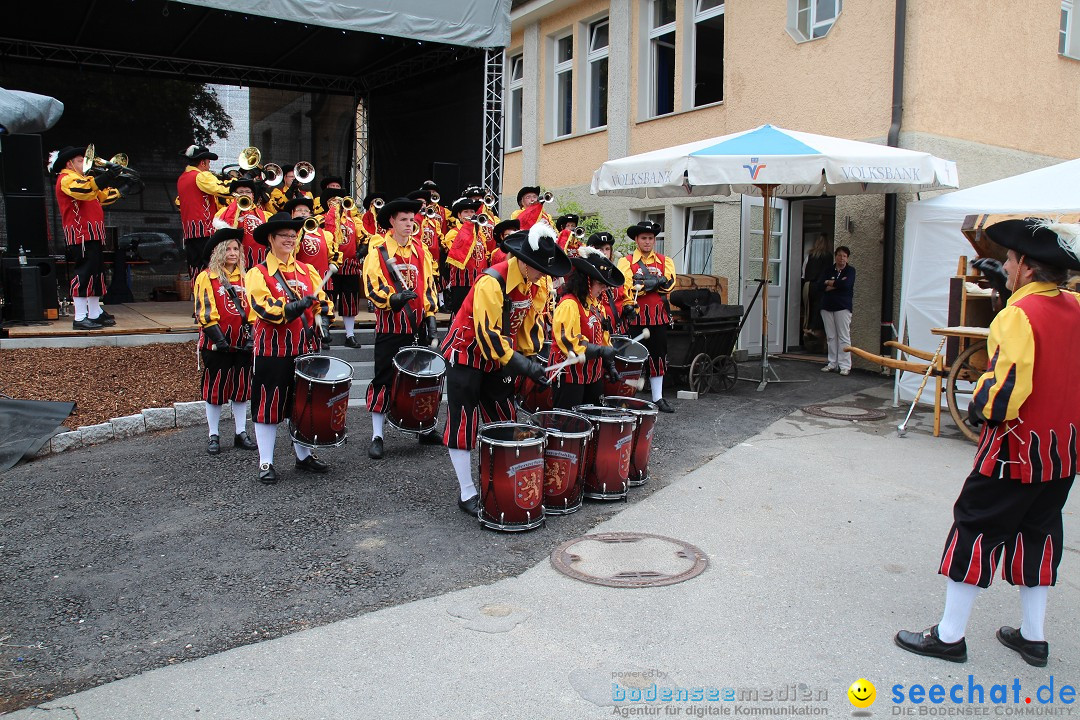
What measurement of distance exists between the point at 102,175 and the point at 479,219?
457 centimetres

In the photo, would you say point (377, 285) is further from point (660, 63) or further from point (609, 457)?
point (660, 63)

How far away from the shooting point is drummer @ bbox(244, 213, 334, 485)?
600 centimetres

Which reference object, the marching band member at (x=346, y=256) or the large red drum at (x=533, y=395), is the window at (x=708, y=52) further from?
the large red drum at (x=533, y=395)

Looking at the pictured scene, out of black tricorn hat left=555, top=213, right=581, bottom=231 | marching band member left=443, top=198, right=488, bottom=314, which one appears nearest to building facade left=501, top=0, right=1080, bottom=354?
black tricorn hat left=555, top=213, right=581, bottom=231

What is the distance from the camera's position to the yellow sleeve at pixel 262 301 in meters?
5.92

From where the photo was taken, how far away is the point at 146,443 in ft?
24.6

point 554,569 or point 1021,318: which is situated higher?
point 1021,318

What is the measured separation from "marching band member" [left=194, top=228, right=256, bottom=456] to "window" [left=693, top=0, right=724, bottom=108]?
9528 mm

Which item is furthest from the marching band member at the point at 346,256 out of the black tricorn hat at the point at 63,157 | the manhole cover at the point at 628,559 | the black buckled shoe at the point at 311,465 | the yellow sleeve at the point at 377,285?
the manhole cover at the point at 628,559

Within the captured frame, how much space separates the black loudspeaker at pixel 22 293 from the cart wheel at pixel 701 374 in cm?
801

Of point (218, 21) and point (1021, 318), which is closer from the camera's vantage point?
point (1021, 318)

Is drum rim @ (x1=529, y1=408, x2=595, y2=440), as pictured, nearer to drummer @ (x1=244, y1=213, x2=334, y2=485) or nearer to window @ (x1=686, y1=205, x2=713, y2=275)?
drummer @ (x1=244, y1=213, x2=334, y2=485)

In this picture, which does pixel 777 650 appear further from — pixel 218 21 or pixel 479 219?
pixel 218 21

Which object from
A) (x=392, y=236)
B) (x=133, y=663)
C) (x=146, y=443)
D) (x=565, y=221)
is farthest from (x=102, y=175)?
(x=133, y=663)
